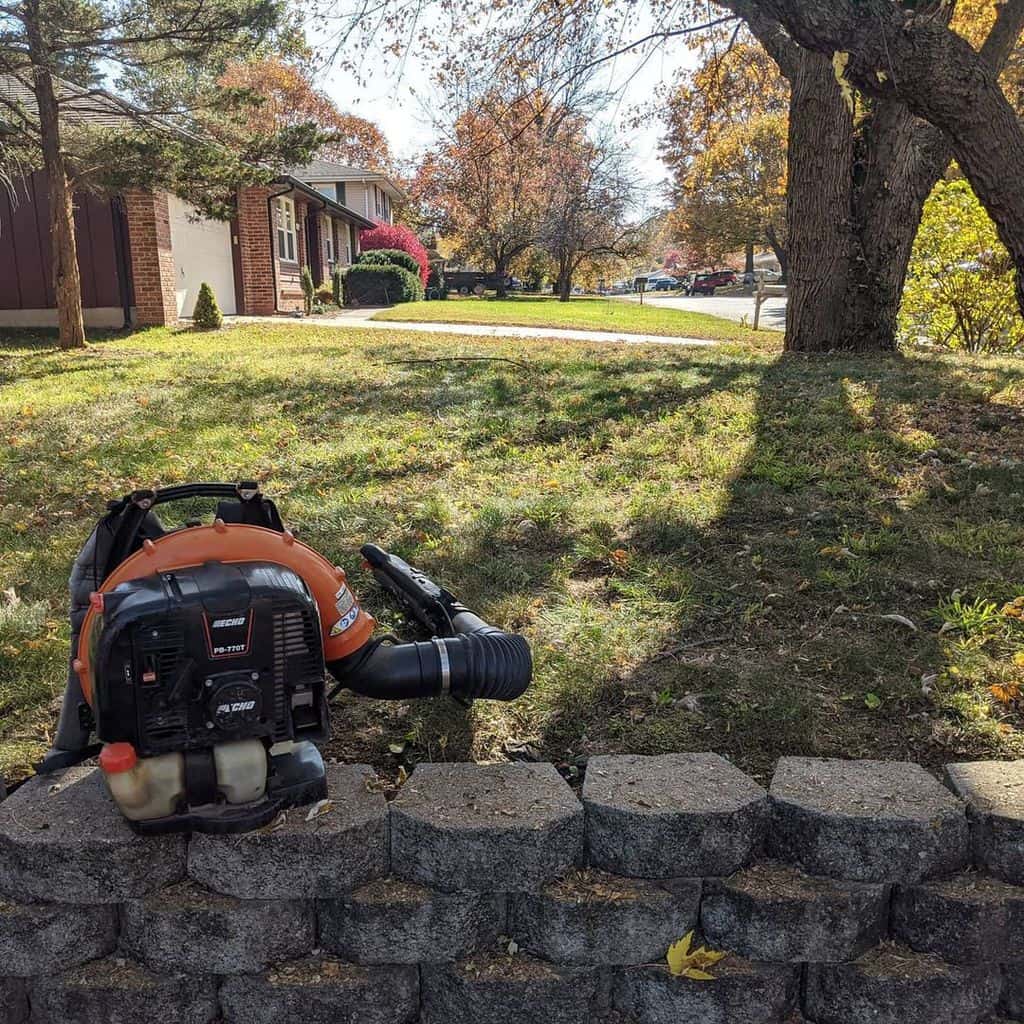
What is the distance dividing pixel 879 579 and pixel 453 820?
1.98 m

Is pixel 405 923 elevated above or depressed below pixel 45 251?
below

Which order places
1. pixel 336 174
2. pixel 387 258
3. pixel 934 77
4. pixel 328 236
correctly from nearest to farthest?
pixel 934 77 < pixel 328 236 < pixel 387 258 < pixel 336 174

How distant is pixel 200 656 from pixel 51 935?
2.79ft

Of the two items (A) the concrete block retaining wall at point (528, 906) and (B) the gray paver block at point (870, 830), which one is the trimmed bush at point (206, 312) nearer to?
(A) the concrete block retaining wall at point (528, 906)

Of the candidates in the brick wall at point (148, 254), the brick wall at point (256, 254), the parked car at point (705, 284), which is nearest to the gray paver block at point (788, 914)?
the brick wall at point (148, 254)

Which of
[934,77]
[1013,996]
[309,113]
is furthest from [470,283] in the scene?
[1013,996]

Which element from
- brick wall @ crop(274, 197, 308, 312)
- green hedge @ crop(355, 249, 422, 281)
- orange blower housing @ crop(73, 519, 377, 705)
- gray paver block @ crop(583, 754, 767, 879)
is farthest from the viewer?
green hedge @ crop(355, 249, 422, 281)

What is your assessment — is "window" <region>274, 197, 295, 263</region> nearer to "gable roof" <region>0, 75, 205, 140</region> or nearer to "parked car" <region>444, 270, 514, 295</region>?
"gable roof" <region>0, 75, 205, 140</region>

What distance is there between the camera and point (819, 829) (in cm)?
206

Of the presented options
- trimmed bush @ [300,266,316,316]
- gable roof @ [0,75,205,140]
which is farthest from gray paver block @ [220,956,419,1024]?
trimmed bush @ [300,266,316,316]

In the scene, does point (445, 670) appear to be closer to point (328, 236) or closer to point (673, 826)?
point (673, 826)

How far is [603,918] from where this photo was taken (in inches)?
81.4

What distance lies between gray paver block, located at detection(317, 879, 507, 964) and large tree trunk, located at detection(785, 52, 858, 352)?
25.9 ft

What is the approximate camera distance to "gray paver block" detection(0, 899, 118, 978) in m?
2.06
